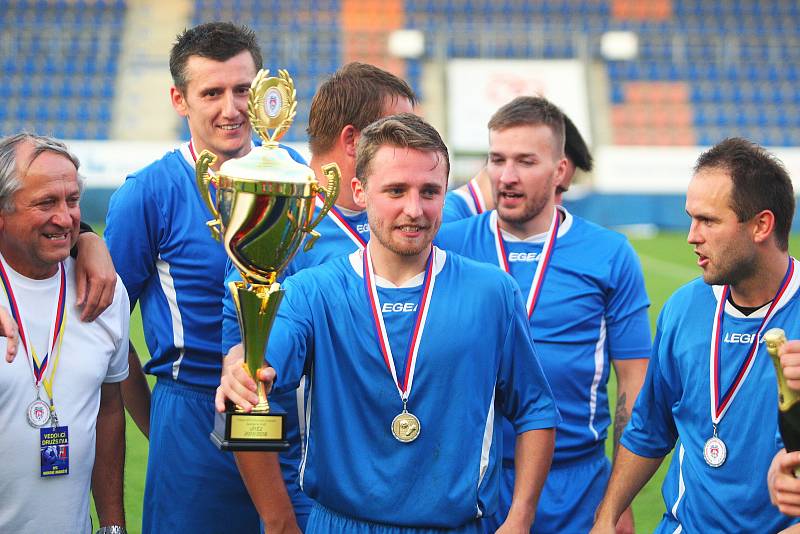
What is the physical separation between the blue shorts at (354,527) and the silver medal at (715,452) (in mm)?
623

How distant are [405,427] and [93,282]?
1015 mm

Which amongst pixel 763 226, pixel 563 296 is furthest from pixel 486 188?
pixel 763 226

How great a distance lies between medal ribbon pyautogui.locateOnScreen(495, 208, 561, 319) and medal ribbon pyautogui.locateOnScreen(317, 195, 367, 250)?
69 centimetres

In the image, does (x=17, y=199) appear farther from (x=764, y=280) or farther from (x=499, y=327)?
(x=764, y=280)

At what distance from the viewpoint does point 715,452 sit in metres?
2.85

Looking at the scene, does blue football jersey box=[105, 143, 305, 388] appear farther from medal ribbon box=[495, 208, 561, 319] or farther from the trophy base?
the trophy base

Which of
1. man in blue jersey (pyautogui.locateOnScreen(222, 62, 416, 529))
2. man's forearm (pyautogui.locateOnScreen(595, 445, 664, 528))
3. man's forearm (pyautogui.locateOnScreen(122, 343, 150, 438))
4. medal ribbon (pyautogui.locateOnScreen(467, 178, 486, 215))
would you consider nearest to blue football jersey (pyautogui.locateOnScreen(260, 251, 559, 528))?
man in blue jersey (pyautogui.locateOnScreen(222, 62, 416, 529))

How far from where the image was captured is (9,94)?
73.2 feet

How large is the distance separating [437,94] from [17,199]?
798 inches

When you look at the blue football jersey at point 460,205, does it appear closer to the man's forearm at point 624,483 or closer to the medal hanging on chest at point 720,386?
the man's forearm at point 624,483

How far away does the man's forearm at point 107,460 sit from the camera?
3236mm

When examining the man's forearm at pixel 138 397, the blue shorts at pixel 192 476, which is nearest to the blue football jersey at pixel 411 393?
the blue shorts at pixel 192 476

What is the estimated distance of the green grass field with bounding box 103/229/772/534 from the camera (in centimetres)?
546

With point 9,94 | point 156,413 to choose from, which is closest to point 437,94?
point 9,94
